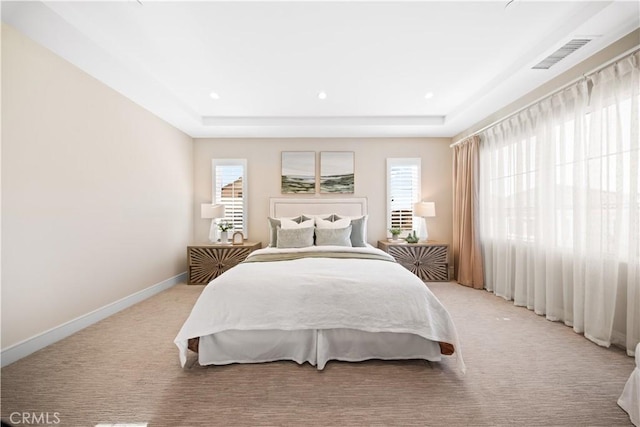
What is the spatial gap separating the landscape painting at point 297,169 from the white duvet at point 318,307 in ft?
9.62

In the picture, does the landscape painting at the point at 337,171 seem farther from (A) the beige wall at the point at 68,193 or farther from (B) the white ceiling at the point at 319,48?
(A) the beige wall at the point at 68,193

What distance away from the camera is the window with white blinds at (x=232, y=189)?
16.7 feet

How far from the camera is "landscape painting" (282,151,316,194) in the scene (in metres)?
5.07

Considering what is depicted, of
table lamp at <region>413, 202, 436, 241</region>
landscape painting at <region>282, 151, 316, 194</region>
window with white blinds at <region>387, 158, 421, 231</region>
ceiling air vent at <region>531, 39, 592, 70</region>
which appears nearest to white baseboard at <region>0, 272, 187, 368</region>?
landscape painting at <region>282, 151, 316, 194</region>

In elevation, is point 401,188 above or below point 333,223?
above

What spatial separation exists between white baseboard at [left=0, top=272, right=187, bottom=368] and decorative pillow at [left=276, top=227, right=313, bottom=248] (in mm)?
1844

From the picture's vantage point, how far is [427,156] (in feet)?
16.7

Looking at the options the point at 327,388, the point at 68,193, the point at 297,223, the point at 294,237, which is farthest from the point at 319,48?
the point at 327,388

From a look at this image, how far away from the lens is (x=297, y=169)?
16.6 feet

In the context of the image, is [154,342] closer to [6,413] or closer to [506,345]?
[6,413]

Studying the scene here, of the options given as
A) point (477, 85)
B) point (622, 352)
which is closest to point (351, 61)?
point (477, 85)

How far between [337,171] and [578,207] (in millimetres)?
3257

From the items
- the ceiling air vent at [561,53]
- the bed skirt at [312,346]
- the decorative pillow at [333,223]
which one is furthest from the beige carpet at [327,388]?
the ceiling air vent at [561,53]

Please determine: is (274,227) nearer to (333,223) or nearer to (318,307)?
(333,223)
